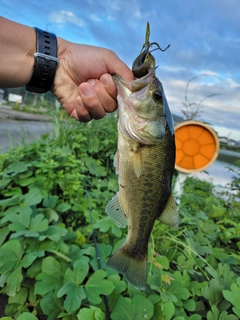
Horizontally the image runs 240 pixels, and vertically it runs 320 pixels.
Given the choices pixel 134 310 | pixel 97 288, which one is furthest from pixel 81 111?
pixel 134 310

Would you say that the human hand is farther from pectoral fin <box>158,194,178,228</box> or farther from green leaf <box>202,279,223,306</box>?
green leaf <box>202,279,223,306</box>

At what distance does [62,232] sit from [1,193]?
3.45 ft

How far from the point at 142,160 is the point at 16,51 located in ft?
3.27

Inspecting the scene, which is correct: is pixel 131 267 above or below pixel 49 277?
above

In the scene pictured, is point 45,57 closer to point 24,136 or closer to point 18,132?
point 24,136

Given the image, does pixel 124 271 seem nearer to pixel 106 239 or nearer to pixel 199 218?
pixel 106 239

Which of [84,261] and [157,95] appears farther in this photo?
[84,261]

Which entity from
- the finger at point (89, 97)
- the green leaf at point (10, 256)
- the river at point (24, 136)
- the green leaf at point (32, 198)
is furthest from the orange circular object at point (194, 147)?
the green leaf at point (10, 256)

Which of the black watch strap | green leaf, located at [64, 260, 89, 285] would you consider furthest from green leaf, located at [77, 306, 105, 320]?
the black watch strap

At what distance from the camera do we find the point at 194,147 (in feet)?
12.4

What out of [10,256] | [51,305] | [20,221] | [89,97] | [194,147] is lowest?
[51,305]

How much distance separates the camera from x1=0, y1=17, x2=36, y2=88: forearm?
5.45 ft

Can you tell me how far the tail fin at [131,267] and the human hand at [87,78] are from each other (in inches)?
Result: 33.8

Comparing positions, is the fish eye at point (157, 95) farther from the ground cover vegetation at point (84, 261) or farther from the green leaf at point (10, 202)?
the green leaf at point (10, 202)
